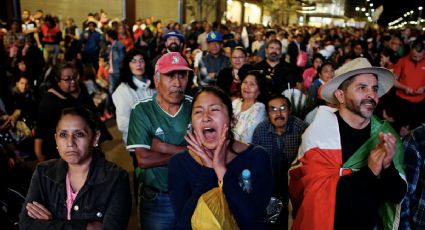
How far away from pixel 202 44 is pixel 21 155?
284 inches

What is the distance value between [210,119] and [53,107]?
231 centimetres

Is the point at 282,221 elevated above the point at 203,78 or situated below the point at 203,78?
below

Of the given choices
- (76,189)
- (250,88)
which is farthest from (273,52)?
(76,189)

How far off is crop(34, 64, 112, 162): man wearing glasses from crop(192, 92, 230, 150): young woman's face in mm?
1900

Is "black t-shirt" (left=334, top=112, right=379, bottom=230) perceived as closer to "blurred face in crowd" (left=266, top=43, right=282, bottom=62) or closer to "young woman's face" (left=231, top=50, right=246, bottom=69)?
"young woman's face" (left=231, top=50, right=246, bottom=69)

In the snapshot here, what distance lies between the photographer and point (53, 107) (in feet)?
12.9

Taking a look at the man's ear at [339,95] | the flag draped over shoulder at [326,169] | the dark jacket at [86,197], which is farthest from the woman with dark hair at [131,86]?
the man's ear at [339,95]

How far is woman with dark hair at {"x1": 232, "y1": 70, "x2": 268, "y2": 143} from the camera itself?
395 cm

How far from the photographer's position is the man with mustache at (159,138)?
9.36 feet

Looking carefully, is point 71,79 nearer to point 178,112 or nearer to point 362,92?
point 178,112

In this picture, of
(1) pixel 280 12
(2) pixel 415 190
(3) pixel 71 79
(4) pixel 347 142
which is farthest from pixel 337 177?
(1) pixel 280 12

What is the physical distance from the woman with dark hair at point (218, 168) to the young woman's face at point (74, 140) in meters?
0.67

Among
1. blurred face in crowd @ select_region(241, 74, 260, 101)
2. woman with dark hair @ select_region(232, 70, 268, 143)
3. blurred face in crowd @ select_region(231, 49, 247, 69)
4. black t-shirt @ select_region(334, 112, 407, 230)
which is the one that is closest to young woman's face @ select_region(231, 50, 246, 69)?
blurred face in crowd @ select_region(231, 49, 247, 69)

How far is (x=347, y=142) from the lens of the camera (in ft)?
8.86
